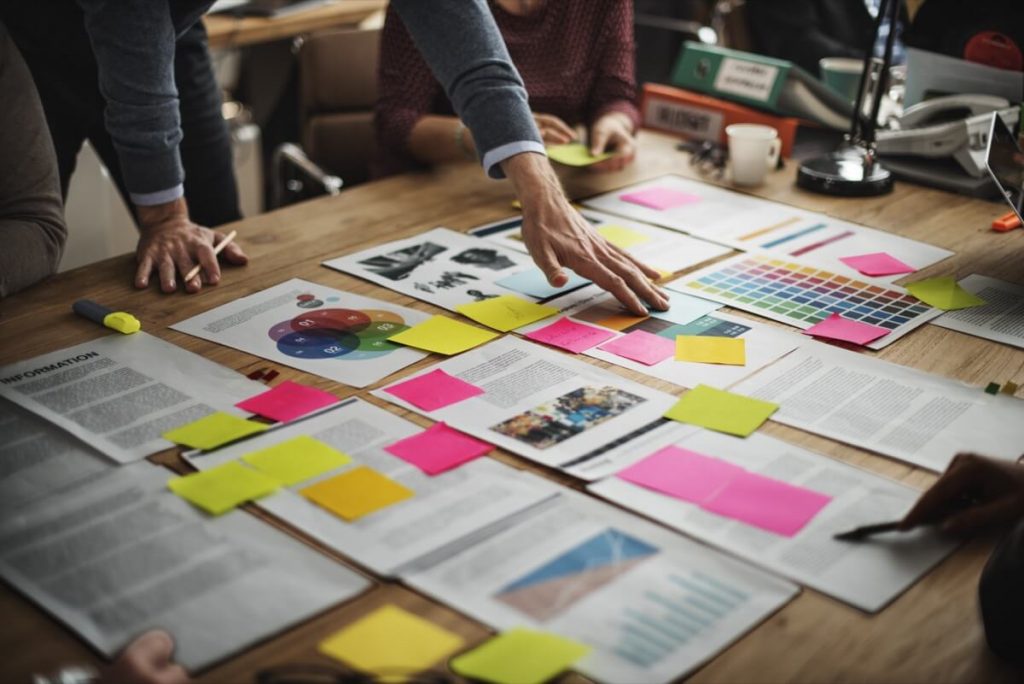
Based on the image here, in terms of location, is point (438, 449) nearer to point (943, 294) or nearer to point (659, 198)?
point (943, 294)

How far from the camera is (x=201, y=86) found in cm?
209

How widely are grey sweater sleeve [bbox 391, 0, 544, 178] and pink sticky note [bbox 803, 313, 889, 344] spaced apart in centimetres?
53

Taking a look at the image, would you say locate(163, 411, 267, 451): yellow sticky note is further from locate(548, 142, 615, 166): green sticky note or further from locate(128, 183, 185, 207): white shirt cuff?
locate(548, 142, 615, 166): green sticky note

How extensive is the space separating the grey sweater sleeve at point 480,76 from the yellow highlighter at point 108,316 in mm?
603

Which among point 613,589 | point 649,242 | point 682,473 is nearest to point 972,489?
point 682,473

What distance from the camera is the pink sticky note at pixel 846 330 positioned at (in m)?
1.44

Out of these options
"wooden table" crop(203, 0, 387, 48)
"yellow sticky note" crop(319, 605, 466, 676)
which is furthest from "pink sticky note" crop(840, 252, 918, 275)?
"wooden table" crop(203, 0, 387, 48)

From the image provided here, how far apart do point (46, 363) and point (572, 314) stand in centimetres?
70

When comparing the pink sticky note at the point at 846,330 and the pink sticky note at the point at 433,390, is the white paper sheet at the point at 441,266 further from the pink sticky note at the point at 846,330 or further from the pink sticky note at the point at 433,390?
the pink sticky note at the point at 846,330

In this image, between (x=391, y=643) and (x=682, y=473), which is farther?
(x=682, y=473)

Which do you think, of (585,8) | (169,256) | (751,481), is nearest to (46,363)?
(169,256)

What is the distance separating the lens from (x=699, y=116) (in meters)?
2.34

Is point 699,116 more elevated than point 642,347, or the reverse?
point 699,116

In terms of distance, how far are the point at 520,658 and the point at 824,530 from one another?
0.35 metres
